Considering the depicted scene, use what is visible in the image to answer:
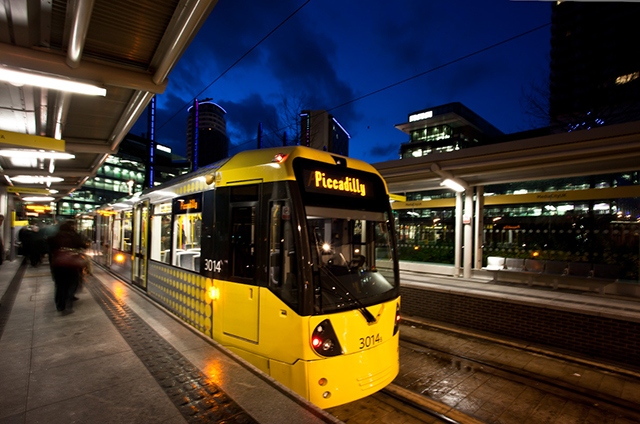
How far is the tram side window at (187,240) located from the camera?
541cm

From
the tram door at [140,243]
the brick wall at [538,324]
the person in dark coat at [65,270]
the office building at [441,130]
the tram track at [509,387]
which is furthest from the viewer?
the office building at [441,130]

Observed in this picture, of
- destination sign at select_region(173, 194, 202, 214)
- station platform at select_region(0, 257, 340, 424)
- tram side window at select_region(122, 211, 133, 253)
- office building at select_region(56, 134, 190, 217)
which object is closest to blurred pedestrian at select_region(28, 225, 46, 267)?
tram side window at select_region(122, 211, 133, 253)

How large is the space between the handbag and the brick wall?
762 centimetres

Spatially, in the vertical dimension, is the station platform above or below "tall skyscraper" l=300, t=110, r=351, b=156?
below

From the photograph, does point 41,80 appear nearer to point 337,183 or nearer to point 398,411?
point 337,183

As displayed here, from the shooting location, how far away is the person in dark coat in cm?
629

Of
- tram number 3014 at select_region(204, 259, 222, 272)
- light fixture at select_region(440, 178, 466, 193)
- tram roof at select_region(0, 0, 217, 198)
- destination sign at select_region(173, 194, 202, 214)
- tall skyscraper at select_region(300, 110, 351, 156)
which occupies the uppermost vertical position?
tall skyscraper at select_region(300, 110, 351, 156)

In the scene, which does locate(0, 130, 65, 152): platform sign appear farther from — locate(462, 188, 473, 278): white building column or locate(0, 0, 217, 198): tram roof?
locate(462, 188, 473, 278): white building column

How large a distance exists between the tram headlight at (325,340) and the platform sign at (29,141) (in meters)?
6.68

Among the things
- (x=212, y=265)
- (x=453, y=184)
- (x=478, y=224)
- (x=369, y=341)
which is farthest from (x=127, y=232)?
(x=478, y=224)

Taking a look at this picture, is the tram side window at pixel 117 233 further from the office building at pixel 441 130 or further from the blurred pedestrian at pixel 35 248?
the office building at pixel 441 130

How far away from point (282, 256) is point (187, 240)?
289 cm

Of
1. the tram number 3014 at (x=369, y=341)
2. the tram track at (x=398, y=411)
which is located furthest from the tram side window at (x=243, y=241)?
the tram track at (x=398, y=411)

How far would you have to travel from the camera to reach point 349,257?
436 centimetres
